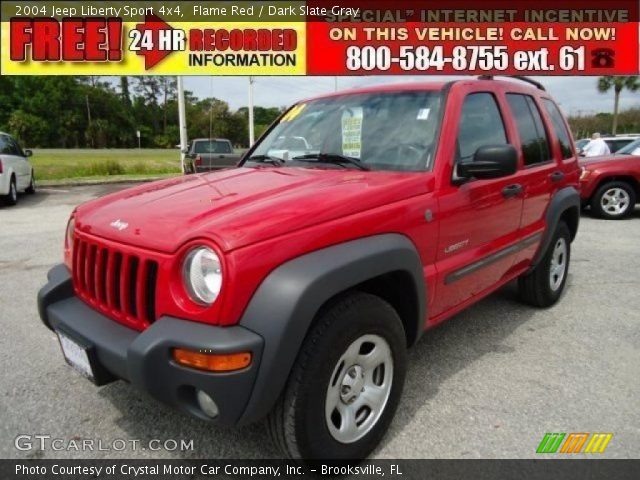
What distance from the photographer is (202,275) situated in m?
1.88

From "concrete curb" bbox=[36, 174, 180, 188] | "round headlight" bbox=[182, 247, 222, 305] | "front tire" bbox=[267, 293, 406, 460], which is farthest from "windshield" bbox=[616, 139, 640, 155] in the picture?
"concrete curb" bbox=[36, 174, 180, 188]

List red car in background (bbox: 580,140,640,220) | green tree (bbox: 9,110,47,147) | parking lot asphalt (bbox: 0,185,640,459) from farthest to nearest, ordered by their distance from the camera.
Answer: green tree (bbox: 9,110,47,147) < red car in background (bbox: 580,140,640,220) < parking lot asphalt (bbox: 0,185,640,459)

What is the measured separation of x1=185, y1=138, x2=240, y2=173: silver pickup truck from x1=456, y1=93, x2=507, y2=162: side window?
30.8 feet

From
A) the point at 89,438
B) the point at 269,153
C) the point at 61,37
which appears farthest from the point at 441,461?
the point at 61,37

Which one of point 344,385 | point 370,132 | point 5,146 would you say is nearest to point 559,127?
point 370,132

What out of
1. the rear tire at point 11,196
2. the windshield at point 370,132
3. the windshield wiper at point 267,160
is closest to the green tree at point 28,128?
the rear tire at point 11,196

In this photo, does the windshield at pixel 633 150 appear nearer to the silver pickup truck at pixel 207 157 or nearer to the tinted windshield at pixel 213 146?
the silver pickup truck at pixel 207 157

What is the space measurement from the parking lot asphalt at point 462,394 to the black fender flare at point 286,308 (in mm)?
523

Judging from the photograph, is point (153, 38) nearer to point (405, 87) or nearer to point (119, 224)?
point (405, 87)

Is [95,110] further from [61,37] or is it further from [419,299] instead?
[419,299]

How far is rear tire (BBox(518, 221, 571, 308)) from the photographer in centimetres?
407

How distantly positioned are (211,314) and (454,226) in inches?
58.4

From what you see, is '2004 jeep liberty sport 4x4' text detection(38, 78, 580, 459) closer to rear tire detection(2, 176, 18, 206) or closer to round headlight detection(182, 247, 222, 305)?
round headlight detection(182, 247, 222, 305)

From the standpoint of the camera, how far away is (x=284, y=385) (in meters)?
1.89
